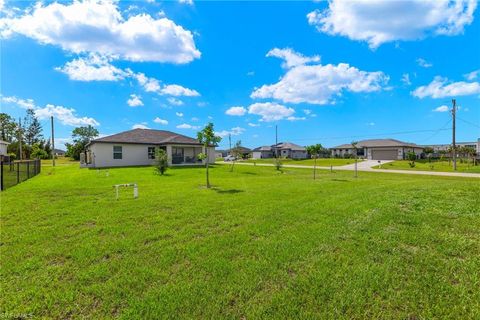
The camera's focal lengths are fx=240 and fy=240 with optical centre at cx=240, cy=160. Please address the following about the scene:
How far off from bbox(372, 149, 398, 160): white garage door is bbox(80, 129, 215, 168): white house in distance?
36891 mm

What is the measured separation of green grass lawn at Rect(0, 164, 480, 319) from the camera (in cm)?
269

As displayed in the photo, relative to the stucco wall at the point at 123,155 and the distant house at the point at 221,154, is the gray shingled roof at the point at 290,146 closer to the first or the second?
the distant house at the point at 221,154

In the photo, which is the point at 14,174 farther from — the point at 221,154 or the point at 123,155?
the point at 221,154

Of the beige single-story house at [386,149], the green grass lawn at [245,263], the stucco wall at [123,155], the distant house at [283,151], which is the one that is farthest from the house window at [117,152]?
the beige single-story house at [386,149]

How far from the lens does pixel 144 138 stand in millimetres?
28672

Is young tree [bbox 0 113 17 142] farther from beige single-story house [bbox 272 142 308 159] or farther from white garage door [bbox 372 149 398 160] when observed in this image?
white garage door [bbox 372 149 398 160]

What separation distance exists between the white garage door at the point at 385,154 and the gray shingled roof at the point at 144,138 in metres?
37.8

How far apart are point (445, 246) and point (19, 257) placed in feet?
22.8

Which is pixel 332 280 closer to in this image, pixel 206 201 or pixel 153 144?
pixel 206 201

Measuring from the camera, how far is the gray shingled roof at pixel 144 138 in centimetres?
2652

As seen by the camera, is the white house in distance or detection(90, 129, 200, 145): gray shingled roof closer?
the white house in distance

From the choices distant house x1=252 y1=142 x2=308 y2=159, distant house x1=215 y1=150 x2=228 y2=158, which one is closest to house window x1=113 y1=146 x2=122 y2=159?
distant house x1=252 y1=142 x2=308 y2=159

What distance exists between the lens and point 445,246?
3.99 meters

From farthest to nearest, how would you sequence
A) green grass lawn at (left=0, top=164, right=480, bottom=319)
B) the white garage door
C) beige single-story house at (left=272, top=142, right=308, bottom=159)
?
beige single-story house at (left=272, top=142, right=308, bottom=159) → the white garage door → green grass lawn at (left=0, top=164, right=480, bottom=319)
